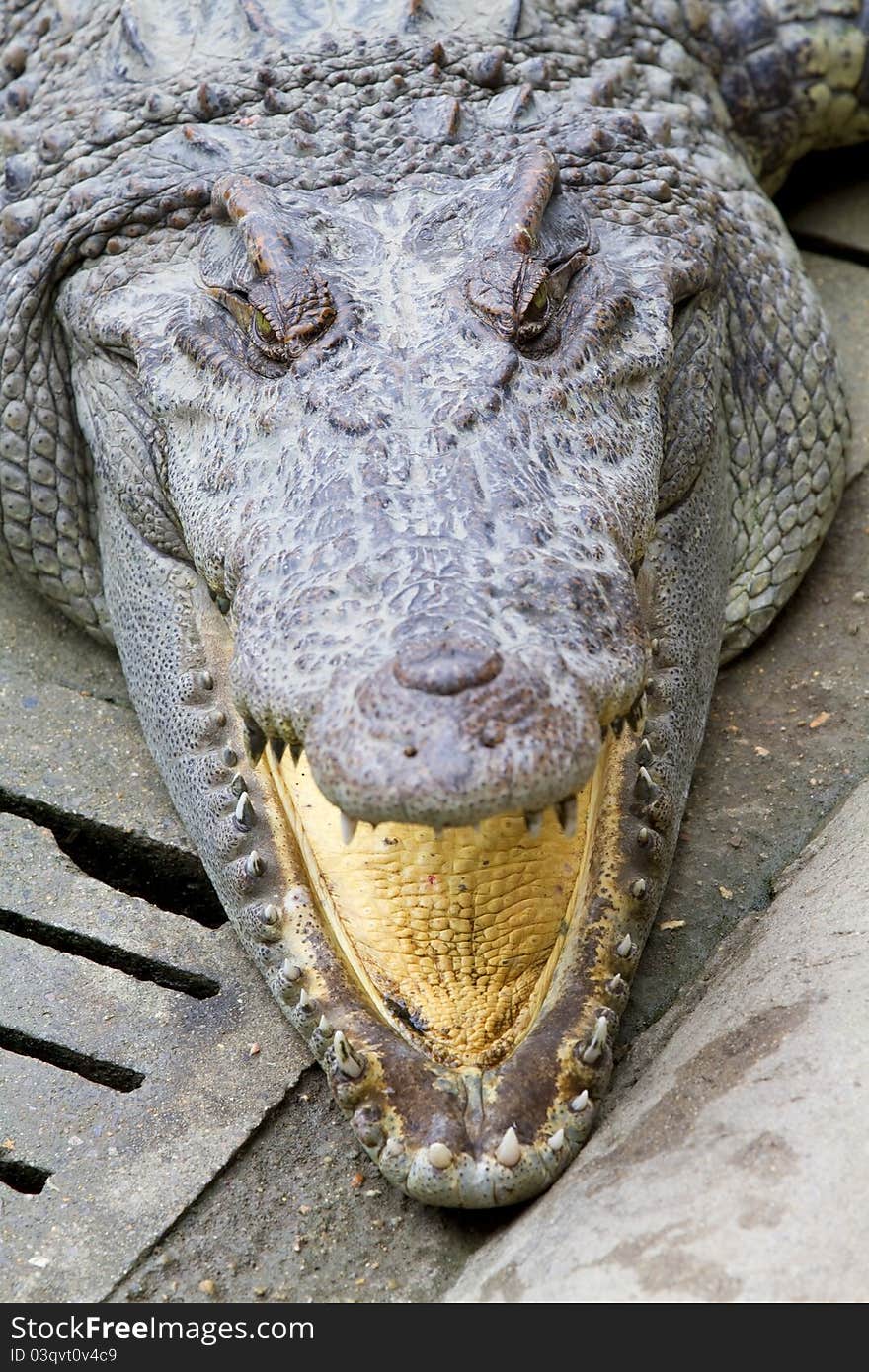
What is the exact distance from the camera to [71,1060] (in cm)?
271

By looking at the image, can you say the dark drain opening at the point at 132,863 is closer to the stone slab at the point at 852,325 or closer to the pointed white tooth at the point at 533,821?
the pointed white tooth at the point at 533,821

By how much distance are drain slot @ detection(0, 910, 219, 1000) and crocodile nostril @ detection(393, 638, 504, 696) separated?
1.02m

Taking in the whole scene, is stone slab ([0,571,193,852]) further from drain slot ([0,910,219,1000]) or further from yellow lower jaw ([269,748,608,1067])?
yellow lower jaw ([269,748,608,1067])

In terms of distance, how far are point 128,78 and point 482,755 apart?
2.25 meters

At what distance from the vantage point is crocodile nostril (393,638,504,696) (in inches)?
79.9

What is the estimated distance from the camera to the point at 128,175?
3.25m

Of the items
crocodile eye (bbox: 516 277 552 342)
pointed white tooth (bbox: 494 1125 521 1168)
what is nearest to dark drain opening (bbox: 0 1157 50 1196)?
pointed white tooth (bbox: 494 1125 521 1168)

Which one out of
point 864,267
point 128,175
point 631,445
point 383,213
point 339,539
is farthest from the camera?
point 864,267

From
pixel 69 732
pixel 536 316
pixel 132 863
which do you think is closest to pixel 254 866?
pixel 132 863

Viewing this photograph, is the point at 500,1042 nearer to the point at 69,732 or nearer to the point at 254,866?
the point at 254,866

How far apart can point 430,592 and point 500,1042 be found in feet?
2.46

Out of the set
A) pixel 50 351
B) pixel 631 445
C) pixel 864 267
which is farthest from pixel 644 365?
pixel 864 267

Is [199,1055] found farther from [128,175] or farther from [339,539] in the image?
[128,175]

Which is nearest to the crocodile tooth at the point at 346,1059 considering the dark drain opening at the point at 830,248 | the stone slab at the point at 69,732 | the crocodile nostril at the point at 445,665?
the crocodile nostril at the point at 445,665
